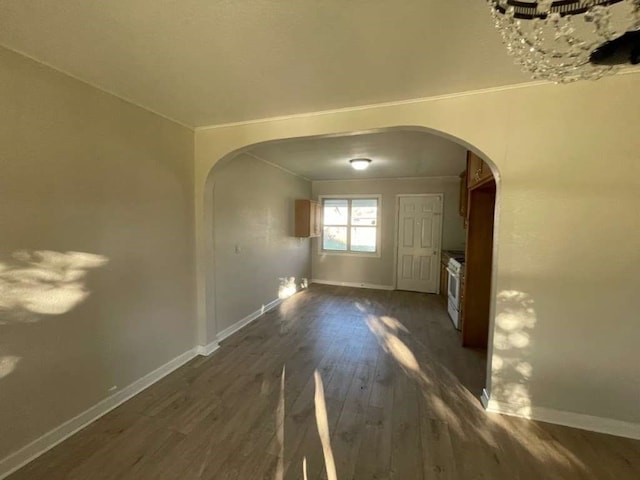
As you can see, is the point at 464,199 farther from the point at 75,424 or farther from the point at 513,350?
the point at 75,424

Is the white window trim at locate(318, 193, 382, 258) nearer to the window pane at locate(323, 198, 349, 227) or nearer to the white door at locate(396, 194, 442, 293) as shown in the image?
the window pane at locate(323, 198, 349, 227)

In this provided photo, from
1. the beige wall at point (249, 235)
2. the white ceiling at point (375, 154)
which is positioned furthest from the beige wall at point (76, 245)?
the white ceiling at point (375, 154)

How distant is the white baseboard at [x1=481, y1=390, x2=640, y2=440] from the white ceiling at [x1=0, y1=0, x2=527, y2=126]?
2427 millimetres

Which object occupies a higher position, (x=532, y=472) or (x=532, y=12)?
(x=532, y=12)

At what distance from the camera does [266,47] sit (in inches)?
61.9

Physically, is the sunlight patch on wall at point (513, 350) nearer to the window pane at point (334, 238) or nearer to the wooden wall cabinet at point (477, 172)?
the wooden wall cabinet at point (477, 172)

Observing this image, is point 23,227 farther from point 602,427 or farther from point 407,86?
point 602,427

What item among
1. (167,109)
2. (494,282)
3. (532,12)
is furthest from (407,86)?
(167,109)

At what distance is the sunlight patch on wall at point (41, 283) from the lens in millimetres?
1674

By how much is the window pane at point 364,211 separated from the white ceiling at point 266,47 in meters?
4.20

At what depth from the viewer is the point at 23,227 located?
1.71m

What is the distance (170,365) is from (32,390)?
111cm

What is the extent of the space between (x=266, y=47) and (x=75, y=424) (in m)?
2.82

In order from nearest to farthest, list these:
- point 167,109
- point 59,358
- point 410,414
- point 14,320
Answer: point 14,320 → point 59,358 → point 410,414 → point 167,109
